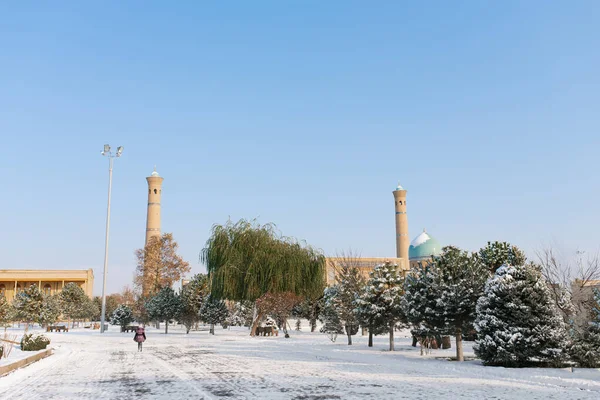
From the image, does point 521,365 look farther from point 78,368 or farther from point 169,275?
point 169,275

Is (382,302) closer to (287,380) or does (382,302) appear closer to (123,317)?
(287,380)

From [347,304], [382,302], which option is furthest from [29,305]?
[382,302]

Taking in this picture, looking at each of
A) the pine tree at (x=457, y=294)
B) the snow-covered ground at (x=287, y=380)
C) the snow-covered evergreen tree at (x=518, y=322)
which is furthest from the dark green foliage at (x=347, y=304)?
the snow-covered evergreen tree at (x=518, y=322)

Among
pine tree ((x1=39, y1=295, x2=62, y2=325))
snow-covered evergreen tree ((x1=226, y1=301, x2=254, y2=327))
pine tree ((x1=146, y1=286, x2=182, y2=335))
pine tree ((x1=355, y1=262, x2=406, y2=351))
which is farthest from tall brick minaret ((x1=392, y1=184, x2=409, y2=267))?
pine tree ((x1=355, y1=262, x2=406, y2=351))

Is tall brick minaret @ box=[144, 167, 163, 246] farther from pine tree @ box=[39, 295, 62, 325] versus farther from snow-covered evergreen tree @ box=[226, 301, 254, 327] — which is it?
pine tree @ box=[39, 295, 62, 325]

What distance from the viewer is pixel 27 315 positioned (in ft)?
153

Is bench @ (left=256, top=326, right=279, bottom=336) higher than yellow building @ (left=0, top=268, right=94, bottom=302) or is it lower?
lower

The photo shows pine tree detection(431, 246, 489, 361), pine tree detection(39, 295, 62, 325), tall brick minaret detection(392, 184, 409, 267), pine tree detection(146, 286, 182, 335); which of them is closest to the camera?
pine tree detection(431, 246, 489, 361)

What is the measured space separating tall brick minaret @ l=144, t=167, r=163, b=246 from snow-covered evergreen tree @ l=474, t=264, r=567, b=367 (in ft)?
265

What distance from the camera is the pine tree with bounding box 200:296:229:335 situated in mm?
43562

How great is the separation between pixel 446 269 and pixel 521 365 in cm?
439

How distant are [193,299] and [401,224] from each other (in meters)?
67.9

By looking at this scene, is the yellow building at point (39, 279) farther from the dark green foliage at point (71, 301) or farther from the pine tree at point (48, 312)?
the pine tree at point (48, 312)

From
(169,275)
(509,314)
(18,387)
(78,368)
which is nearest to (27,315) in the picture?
(169,275)
